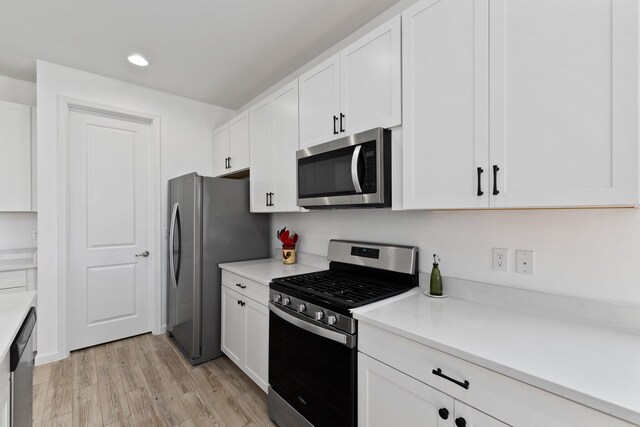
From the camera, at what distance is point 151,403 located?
2078 mm

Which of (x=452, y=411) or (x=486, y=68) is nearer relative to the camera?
(x=452, y=411)

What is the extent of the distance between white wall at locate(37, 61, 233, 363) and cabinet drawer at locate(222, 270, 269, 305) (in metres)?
1.17

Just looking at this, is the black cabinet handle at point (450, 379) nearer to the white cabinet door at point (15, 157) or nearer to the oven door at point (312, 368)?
the oven door at point (312, 368)

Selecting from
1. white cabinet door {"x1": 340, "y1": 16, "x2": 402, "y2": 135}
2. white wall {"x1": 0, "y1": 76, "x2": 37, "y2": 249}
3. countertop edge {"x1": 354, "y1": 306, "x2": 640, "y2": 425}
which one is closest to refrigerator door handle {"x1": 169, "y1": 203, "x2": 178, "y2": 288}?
white wall {"x1": 0, "y1": 76, "x2": 37, "y2": 249}

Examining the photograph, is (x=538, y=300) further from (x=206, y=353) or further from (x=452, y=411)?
(x=206, y=353)

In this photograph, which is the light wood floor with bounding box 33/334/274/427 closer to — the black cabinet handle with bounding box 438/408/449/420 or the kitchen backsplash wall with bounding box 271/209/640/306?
the black cabinet handle with bounding box 438/408/449/420

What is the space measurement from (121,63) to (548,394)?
3.54m

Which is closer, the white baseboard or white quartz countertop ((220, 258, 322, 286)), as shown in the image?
white quartz countertop ((220, 258, 322, 286))

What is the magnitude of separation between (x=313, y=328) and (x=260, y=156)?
1.62 meters

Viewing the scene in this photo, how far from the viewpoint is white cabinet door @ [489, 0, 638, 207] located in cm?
91

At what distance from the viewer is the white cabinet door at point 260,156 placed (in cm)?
252

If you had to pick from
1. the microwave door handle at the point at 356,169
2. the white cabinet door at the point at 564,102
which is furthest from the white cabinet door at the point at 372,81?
the white cabinet door at the point at 564,102

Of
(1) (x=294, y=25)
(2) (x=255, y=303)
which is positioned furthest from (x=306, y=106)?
(2) (x=255, y=303)

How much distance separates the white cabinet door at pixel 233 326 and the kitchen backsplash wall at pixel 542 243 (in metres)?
1.25
